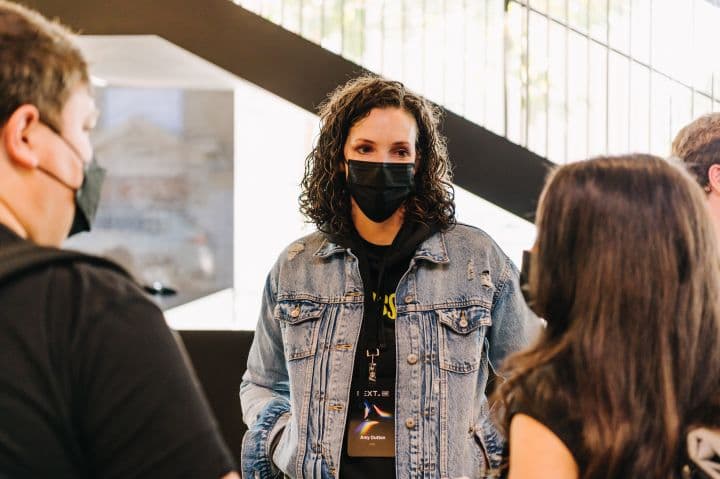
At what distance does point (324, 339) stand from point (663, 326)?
0.97 metres

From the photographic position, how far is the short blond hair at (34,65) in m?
0.89

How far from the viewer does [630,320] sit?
1052 mm

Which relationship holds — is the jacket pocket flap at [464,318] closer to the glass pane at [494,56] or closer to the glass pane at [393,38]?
the glass pane at [494,56]

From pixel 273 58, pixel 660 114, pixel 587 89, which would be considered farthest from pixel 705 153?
pixel 660 114

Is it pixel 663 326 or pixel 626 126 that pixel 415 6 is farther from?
pixel 663 326

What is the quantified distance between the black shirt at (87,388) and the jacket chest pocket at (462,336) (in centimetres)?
105

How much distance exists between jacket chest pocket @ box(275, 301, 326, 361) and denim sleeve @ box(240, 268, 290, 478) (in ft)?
0.23

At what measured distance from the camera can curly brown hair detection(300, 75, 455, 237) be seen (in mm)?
2002

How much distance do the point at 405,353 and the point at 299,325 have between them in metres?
0.29

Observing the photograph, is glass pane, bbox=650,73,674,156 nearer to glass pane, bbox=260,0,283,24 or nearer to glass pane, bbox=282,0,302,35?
glass pane, bbox=282,0,302,35

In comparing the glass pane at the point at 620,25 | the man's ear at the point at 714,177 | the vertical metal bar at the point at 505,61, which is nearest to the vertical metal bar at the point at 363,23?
the vertical metal bar at the point at 505,61

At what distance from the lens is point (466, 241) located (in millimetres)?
1963

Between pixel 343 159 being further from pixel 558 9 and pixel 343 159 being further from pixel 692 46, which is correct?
pixel 692 46

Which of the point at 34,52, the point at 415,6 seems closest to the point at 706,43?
the point at 415,6
